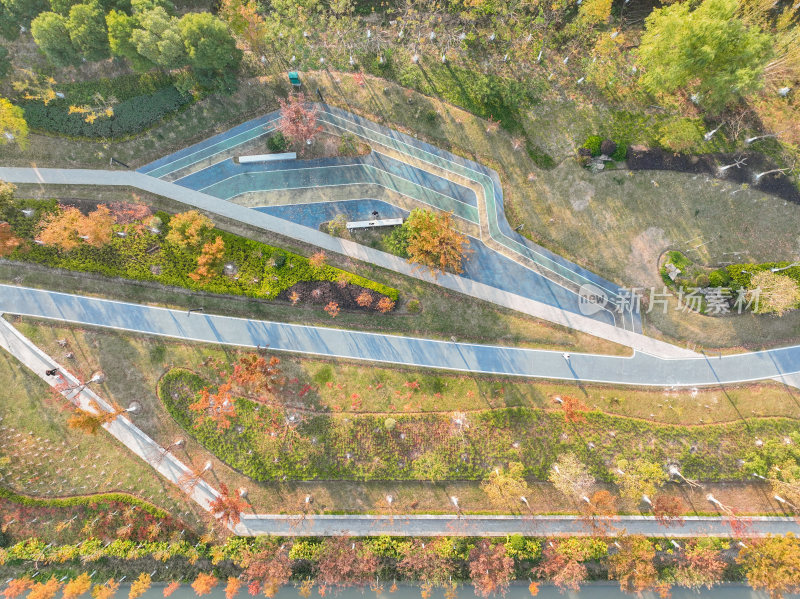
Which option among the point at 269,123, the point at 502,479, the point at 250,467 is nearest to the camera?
the point at 502,479

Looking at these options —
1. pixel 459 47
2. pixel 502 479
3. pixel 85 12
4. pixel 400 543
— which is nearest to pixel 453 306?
pixel 502 479

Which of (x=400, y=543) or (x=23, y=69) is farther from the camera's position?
(x=23, y=69)

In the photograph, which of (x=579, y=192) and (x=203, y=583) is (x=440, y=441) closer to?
(x=203, y=583)

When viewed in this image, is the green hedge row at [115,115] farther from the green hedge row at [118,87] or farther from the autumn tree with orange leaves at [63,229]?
the autumn tree with orange leaves at [63,229]

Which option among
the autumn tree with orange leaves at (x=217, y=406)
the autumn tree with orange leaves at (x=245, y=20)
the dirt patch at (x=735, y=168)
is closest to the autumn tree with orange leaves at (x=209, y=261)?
the autumn tree with orange leaves at (x=217, y=406)

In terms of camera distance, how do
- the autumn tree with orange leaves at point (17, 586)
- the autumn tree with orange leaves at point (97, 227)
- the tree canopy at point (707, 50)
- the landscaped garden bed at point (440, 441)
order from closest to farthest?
the tree canopy at point (707, 50) → the autumn tree with orange leaves at point (17, 586) → the autumn tree with orange leaves at point (97, 227) → the landscaped garden bed at point (440, 441)

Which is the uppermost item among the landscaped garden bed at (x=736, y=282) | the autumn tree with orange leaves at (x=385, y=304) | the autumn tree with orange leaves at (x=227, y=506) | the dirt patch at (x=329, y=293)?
the dirt patch at (x=329, y=293)

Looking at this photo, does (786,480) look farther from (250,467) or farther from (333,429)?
(250,467)
